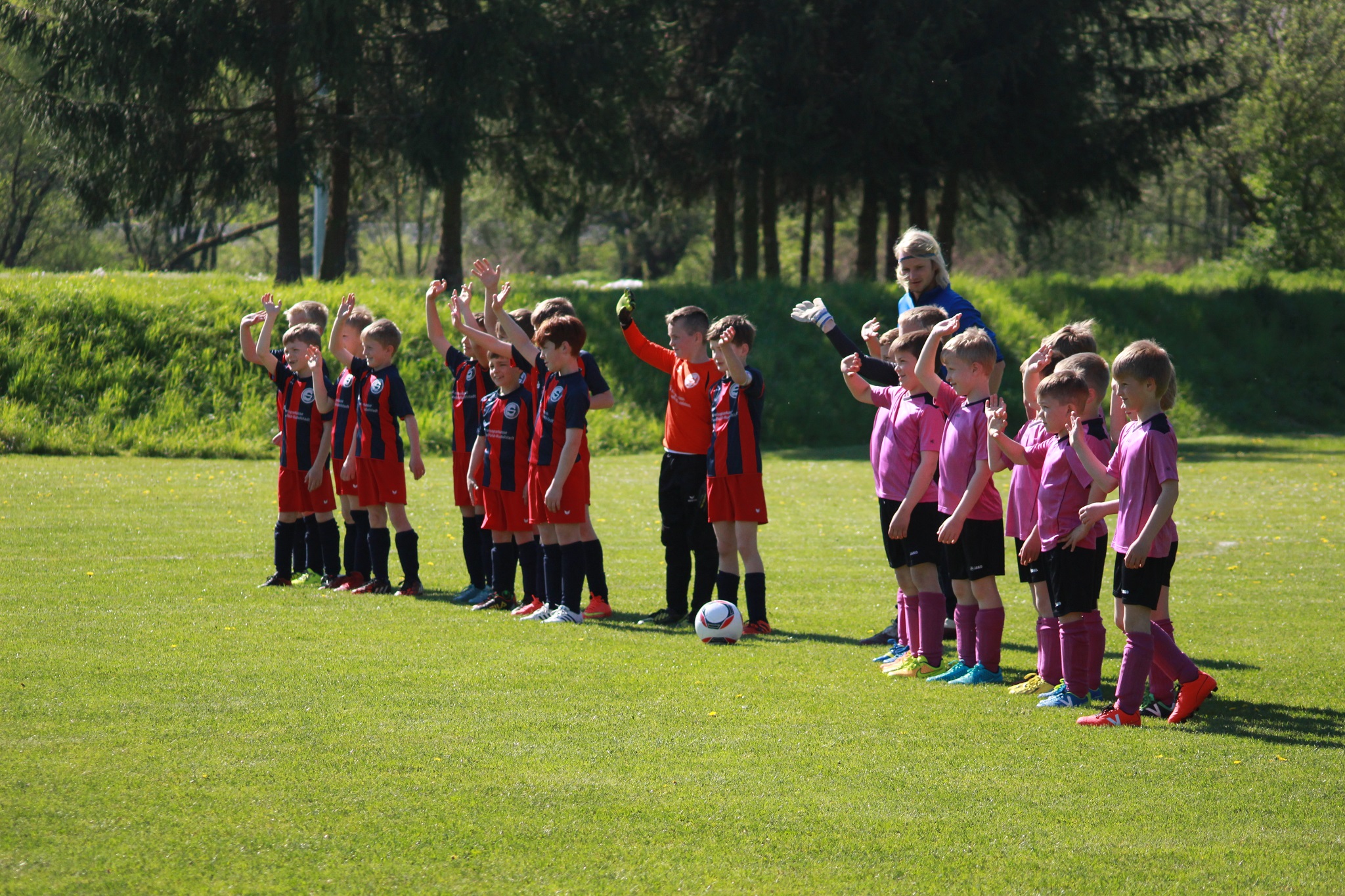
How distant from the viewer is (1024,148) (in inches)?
1198

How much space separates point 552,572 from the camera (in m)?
8.48

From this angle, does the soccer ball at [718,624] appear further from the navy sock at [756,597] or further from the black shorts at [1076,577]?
the black shorts at [1076,577]

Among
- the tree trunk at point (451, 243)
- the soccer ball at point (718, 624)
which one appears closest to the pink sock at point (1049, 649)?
the soccer ball at point (718, 624)

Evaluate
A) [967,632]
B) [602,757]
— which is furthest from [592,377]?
[602,757]

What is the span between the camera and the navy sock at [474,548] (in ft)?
30.5

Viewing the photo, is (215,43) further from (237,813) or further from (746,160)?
(237,813)

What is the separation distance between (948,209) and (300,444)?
2581 centimetres

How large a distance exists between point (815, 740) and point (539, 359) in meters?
4.00

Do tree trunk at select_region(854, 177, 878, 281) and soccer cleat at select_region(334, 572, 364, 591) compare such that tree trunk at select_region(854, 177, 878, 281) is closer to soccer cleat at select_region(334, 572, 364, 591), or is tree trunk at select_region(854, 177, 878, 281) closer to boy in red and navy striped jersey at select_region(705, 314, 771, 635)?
soccer cleat at select_region(334, 572, 364, 591)

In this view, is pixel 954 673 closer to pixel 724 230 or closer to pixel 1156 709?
pixel 1156 709

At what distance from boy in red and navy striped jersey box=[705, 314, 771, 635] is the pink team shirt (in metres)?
1.77

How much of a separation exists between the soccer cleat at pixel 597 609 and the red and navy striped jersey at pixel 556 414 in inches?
40.7

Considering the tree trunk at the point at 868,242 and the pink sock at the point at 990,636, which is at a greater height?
the tree trunk at the point at 868,242

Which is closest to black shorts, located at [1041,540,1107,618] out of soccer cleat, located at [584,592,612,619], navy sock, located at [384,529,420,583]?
soccer cleat, located at [584,592,612,619]
